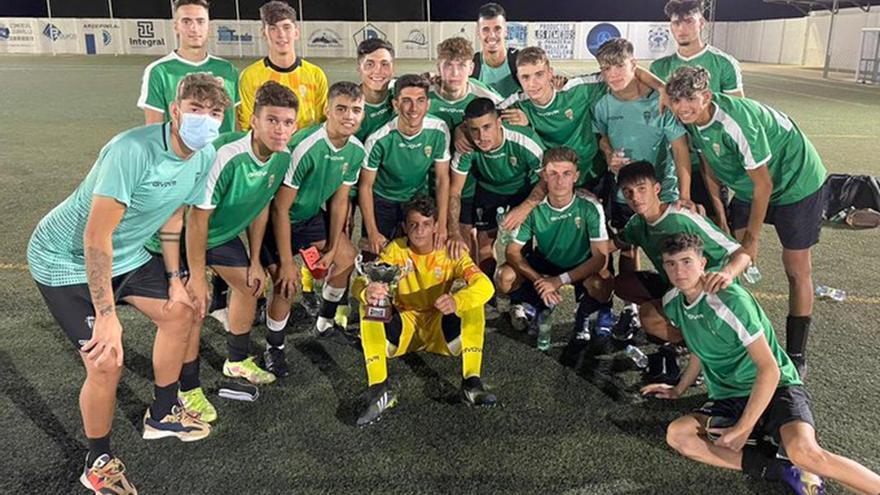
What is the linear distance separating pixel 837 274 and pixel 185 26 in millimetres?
5538

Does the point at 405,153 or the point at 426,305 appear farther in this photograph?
the point at 405,153

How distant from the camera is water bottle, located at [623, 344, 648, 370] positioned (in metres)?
4.06

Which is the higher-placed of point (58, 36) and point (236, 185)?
point (58, 36)

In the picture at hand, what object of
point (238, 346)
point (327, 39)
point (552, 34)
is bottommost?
point (238, 346)

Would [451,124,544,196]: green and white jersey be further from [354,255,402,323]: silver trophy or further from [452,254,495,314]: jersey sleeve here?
[354,255,402,323]: silver trophy

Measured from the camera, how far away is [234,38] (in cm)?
3272

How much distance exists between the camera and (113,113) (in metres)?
14.5

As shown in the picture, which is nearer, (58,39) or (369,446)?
(369,446)

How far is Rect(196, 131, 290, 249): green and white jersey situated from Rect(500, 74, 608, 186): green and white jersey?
1872 mm

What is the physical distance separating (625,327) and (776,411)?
1.56 m

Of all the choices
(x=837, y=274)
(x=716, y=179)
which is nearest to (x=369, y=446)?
(x=716, y=179)

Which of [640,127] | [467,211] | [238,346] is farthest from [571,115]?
[238,346]

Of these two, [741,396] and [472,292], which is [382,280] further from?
[741,396]

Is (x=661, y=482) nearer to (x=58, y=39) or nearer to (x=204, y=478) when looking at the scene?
(x=204, y=478)
